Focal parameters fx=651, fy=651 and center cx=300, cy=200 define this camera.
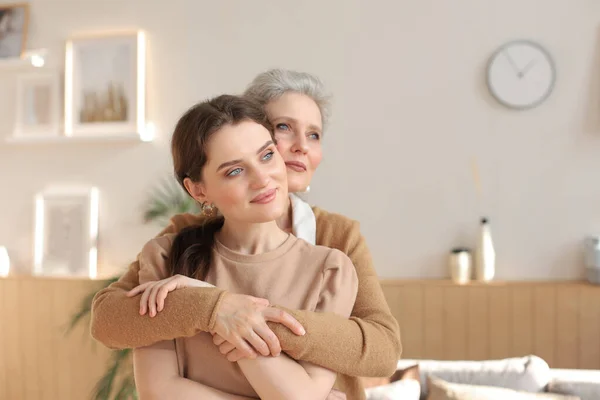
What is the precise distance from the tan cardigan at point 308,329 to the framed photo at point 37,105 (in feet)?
10.9

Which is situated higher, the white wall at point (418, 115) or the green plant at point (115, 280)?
the white wall at point (418, 115)

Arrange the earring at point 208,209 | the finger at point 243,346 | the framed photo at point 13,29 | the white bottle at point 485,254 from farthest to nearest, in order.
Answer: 1. the framed photo at point 13,29
2. the white bottle at point 485,254
3. the earring at point 208,209
4. the finger at point 243,346

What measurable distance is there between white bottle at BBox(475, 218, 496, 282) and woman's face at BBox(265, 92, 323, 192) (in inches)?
85.0

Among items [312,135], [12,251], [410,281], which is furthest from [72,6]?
[312,135]

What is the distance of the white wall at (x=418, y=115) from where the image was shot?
3727mm

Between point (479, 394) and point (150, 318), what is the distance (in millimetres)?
2079

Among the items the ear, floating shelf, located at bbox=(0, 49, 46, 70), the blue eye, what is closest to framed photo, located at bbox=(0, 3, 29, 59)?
floating shelf, located at bbox=(0, 49, 46, 70)

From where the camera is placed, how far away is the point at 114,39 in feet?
14.2

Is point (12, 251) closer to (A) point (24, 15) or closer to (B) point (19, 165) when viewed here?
(B) point (19, 165)

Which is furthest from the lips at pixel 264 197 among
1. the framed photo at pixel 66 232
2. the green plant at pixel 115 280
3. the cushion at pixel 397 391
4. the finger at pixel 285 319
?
the framed photo at pixel 66 232

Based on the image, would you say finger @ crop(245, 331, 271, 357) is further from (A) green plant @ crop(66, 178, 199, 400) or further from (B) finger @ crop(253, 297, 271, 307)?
(A) green plant @ crop(66, 178, 199, 400)

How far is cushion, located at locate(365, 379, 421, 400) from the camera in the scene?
9.66 feet

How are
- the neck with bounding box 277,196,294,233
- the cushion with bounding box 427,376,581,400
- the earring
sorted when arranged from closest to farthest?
the earring → the neck with bounding box 277,196,294,233 → the cushion with bounding box 427,376,581,400

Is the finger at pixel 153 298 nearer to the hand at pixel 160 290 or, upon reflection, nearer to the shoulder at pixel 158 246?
the hand at pixel 160 290
